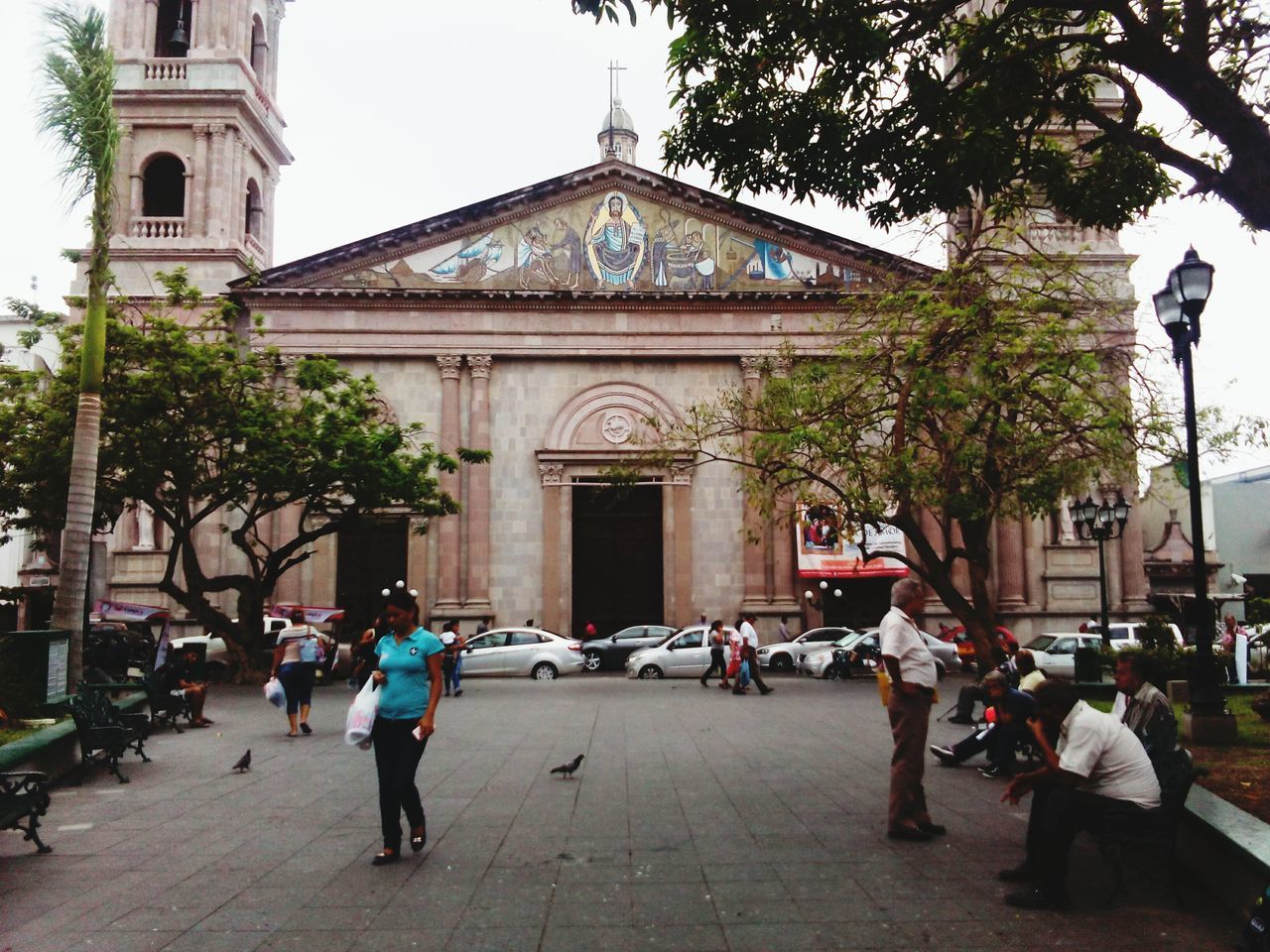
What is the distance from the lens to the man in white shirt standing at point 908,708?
788cm

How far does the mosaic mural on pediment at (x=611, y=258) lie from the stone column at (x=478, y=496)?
2803 mm

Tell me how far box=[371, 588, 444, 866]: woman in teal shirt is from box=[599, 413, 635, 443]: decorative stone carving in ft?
90.9

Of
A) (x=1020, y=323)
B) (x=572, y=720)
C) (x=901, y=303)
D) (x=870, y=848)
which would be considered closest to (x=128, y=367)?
(x=572, y=720)

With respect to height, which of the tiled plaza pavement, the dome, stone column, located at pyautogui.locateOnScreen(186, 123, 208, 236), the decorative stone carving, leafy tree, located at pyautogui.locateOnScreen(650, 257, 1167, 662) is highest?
the dome

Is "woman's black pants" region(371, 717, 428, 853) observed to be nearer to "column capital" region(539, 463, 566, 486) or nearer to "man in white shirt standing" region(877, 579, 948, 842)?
"man in white shirt standing" region(877, 579, 948, 842)

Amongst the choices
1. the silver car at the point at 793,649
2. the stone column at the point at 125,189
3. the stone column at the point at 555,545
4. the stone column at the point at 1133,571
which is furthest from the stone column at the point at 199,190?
the stone column at the point at 1133,571

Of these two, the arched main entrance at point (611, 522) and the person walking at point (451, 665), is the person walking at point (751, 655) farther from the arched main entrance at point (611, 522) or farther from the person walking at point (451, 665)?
the arched main entrance at point (611, 522)

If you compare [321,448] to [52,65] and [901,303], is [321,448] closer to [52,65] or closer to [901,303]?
[52,65]

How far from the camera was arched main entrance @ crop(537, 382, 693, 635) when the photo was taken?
34.6m

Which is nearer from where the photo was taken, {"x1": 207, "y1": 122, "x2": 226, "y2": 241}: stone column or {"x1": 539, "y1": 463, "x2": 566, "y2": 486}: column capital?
{"x1": 539, "y1": 463, "x2": 566, "y2": 486}: column capital

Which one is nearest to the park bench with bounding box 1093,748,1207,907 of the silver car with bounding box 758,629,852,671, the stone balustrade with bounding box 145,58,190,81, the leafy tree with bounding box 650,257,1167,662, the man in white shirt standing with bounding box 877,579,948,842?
the man in white shirt standing with bounding box 877,579,948,842

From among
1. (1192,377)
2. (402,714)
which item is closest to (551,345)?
(1192,377)

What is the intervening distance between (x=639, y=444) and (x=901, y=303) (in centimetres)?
1643

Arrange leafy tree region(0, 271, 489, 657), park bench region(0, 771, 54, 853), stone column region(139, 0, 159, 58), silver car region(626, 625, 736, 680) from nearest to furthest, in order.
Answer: park bench region(0, 771, 54, 853)
leafy tree region(0, 271, 489, 657)
silver car region(626, 625, 736, 680)
stone column region(139, 0, 159, 58)
